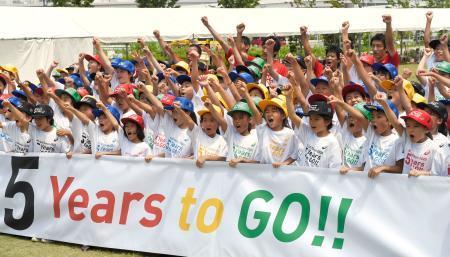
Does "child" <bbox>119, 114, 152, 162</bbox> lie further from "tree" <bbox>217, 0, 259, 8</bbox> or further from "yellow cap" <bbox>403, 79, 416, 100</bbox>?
"tree" <bbox>217, 0, 259, 8</bbox>

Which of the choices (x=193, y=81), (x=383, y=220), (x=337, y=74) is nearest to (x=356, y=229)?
(x=383, y=220)

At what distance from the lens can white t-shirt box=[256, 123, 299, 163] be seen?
695 centimetres

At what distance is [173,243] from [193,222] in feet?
1.04

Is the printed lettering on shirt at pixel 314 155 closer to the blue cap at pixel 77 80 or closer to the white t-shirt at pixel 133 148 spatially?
the white t-shirt at pixel 133 148

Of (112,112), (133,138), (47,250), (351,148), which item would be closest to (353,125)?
(351,148)

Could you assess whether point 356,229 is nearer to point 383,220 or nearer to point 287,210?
Result: point 383,220

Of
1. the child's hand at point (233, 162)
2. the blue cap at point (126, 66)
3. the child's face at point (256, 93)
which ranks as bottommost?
→ the child's hand at point (233, 162)

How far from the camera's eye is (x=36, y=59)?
20281mm

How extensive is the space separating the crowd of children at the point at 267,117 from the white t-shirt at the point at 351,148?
0.04ft

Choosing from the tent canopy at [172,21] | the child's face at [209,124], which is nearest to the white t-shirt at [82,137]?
the child's face at [209,124]

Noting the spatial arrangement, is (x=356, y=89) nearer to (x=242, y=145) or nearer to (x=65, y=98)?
(x=242, y=145)

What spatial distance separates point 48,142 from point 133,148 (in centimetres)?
130

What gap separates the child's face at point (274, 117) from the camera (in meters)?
6.98

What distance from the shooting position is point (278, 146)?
6.96m
